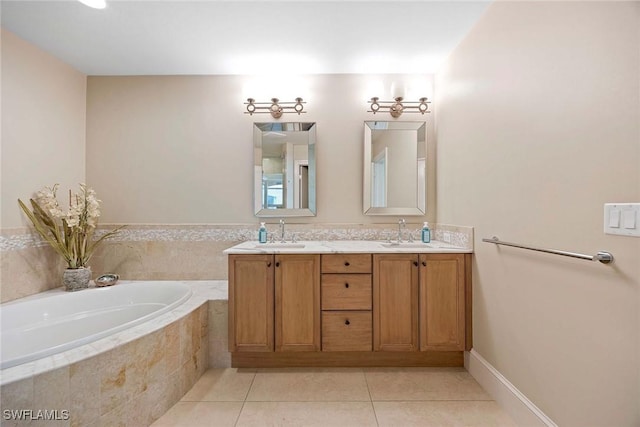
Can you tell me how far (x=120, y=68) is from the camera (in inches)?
98.7

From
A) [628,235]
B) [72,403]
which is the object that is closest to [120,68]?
[72,403]

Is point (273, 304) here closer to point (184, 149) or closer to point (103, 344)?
point (103, 344)

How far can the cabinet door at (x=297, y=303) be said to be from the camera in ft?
6.51

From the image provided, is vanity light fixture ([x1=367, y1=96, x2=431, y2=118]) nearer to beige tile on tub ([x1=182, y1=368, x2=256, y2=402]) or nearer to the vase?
beige tile on tub ([x1=182, y1=368, x2=256, y2=402])

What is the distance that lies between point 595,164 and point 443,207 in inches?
54.4

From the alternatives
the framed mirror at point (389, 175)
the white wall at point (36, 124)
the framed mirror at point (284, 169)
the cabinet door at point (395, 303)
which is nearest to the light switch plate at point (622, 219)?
the cabinet door at point (395, 303)

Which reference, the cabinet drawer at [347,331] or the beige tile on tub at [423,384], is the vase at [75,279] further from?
the beige tile on tub at [423,384]

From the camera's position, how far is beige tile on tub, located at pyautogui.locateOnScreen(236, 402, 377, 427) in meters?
1.55

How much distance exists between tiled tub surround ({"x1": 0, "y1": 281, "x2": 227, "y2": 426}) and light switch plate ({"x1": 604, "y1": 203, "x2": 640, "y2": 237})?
7.04 ft

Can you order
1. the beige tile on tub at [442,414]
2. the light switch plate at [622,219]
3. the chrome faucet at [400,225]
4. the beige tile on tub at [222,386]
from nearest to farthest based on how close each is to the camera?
the light switch plate at [622,219], the beige tile on tub at [442,414], the beige tile on tub at [222,386], the chrome faucet at [400,225]

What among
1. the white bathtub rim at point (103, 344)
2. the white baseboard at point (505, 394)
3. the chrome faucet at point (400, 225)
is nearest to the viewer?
the white bathtub rim at point (103, 344)

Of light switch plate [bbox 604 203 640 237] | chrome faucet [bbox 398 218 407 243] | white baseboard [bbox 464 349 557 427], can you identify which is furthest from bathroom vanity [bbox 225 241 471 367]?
light switch plate [bbox 604 203 640 237]

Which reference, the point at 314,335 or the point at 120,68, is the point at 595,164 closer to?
the point at 314,335

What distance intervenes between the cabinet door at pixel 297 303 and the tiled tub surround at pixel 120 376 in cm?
59
